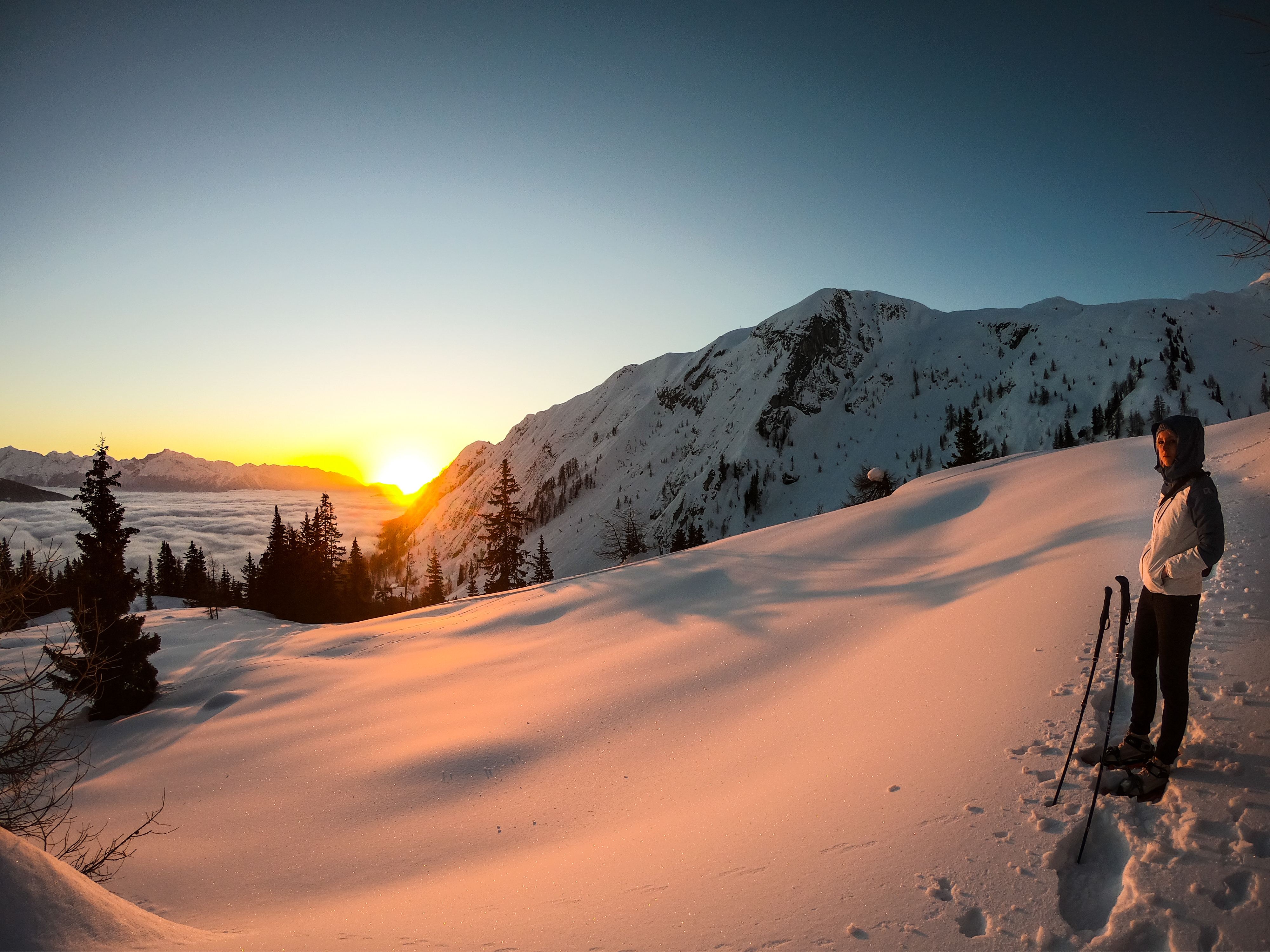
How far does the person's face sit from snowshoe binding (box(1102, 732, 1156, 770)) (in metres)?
2.22

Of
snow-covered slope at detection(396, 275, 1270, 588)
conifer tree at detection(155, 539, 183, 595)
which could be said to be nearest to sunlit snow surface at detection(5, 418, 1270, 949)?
conifer tree at detection(155, 539, 183, 595)

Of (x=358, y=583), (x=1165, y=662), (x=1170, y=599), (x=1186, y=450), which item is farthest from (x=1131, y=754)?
(x=358, y=583)

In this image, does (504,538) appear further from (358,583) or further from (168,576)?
(168,576)

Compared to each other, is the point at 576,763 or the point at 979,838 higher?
the point at 979,838

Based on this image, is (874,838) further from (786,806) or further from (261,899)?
(261,899)

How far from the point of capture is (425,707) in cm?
1178

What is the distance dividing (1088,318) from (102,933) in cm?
25158

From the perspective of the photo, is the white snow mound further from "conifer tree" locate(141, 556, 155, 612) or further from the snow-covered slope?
the snow-covered slope

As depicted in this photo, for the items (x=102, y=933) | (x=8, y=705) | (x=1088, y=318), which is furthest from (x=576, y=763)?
(x=1088, y=318)

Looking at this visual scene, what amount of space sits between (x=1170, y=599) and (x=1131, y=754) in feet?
4.09

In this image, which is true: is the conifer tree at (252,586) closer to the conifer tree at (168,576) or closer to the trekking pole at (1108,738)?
the conifer tree at (168,576)

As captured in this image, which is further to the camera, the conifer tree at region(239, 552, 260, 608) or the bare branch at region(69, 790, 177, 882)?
the conifer tree at region(239, 552, 260, 608)

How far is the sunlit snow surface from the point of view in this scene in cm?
362

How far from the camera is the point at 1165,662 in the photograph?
425 cm
